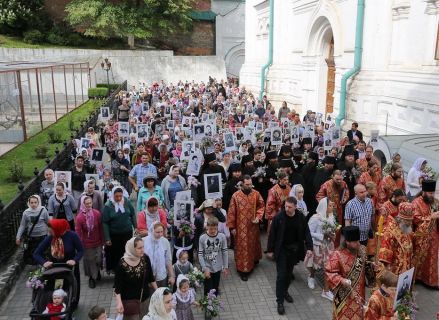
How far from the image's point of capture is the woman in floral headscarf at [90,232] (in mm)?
6948

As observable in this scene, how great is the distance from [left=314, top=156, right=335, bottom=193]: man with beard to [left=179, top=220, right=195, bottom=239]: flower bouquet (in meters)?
3.04

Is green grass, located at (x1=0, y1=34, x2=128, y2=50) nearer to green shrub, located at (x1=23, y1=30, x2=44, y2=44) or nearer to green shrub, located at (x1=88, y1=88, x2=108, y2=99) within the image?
green shrub, located at (x1=23, y1=30, x2=44, y2=44)

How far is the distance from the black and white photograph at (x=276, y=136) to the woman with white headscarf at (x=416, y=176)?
4.52m

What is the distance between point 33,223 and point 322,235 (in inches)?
175

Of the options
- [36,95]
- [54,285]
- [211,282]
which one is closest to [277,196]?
[211,282]

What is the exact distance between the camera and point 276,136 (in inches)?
486

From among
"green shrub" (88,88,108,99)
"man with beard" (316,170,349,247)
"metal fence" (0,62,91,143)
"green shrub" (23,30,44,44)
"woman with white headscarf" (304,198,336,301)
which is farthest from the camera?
"green shrub" (23,30,44,44)

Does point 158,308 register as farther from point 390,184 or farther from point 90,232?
point 390,184

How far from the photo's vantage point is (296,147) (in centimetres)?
1204

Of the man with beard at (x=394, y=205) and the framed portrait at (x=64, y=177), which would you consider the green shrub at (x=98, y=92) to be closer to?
the framed portrait at (x=64, y=177)

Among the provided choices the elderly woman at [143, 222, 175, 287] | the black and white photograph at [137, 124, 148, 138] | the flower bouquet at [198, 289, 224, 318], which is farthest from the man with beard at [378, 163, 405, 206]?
the black and white photograph at [137, 124, 148, 138]

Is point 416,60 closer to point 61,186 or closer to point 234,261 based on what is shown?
point 234,261

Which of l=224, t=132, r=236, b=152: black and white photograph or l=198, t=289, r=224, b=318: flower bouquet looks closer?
l=198, t=289, r=224, b=318: flower bouquet

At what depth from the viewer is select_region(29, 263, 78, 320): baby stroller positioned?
5.41 m
